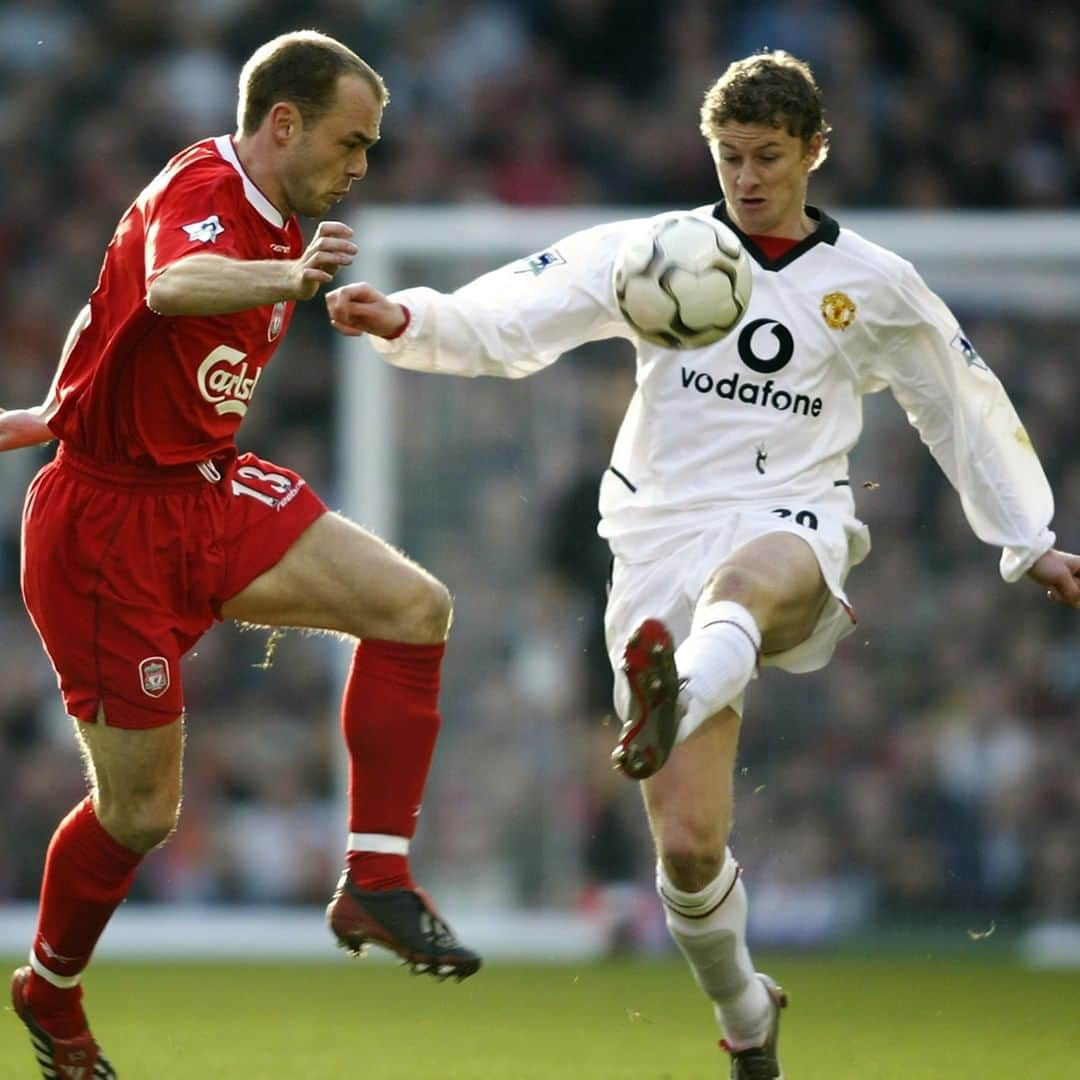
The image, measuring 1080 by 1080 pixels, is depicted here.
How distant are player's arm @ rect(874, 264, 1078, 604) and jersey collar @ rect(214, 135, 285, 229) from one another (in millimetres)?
1632

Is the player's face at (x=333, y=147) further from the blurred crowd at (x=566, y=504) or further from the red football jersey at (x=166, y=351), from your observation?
the blurred crowd at (x=566, y=504)

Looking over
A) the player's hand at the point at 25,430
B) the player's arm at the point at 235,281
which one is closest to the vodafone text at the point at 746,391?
the player's arm at the point at 235,281

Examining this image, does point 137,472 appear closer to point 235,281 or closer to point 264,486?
point 264,486

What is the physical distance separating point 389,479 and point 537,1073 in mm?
4556

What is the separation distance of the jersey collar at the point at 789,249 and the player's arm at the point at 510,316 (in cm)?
30

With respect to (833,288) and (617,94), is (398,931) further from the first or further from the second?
(617,94)

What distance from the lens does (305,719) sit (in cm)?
1223

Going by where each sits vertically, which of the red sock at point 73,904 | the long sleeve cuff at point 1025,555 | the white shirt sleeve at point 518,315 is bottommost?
the red sock at point 73,904

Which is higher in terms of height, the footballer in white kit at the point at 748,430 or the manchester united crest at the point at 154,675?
the footballer in white kit at the point at 748,430

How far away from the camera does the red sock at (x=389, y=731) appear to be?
5.64 m

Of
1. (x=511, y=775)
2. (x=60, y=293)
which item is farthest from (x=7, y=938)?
(x=60, y=293)

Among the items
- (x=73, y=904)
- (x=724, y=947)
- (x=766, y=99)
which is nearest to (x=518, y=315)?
(x=766, y=99)

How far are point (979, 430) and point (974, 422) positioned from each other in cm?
3

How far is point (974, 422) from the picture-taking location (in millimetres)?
6180
